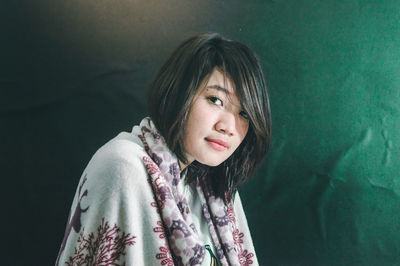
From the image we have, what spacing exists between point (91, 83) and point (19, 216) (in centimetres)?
45

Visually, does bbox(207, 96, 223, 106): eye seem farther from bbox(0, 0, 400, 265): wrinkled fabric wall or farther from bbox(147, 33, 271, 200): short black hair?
bbox(0, 0, 400, 265): wrinkled fabric wall

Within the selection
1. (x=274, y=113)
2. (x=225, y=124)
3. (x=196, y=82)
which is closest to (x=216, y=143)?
(x=225, y=124)

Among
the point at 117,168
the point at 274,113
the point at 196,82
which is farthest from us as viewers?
the point at 274,113

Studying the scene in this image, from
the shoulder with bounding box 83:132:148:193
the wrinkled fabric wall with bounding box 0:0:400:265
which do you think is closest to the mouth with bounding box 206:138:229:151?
the shoulder with bounding box 83:132:148:193

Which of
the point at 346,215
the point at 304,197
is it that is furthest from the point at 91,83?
the point at 346,215

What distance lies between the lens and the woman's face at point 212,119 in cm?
81

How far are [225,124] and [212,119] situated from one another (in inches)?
1.5

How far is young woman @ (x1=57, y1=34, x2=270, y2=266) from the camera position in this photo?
67 centimetres

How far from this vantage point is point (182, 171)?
99 centimetres

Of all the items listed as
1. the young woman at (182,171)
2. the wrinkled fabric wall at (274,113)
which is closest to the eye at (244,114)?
the young woman at (182,171)

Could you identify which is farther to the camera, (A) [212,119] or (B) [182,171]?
(B) [182,171]

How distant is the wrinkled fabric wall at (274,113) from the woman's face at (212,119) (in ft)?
1.05

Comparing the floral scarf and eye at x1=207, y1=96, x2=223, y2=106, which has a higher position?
eye at x1=207, y1=96, x2=223, y2=106

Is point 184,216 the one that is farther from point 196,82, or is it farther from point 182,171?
point 196,82
